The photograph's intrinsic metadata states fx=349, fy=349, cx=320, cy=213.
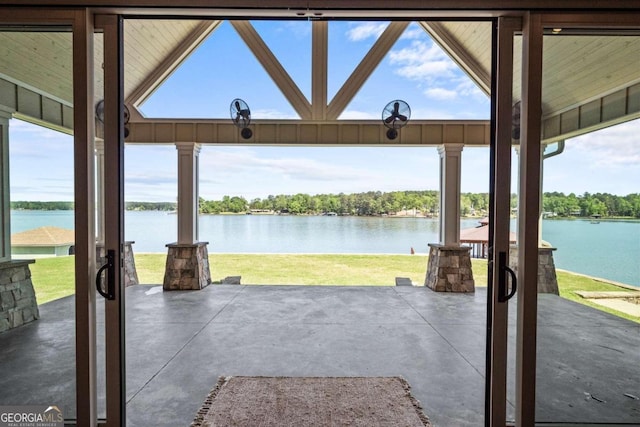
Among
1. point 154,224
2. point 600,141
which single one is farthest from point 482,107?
point 154,224

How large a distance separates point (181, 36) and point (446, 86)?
4.89 meters

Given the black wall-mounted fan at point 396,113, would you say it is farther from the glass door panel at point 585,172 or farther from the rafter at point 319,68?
the glass door panel at point 585,172

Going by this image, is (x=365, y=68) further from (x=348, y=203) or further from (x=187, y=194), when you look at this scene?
(x=348, y=203)

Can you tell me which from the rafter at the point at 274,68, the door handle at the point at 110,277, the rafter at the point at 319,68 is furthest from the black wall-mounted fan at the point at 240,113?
the door handle at the point at 110,277

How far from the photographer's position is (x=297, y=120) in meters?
5.92

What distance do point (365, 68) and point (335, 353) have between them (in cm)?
423

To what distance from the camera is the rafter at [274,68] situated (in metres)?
5.41

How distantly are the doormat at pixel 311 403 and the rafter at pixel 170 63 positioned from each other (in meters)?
4.87

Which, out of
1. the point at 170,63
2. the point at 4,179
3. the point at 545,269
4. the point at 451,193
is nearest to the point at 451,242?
the point at 451,193

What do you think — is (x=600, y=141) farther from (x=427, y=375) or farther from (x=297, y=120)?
(x=297, y=120)

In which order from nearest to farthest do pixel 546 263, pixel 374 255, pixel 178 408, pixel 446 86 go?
pixel 546 263
pixel 178 408
pixel 446 86
pixel 374 255

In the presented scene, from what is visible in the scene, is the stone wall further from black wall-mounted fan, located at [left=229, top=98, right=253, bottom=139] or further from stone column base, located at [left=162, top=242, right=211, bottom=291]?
stone column base, located at [left=162, top=242, right=211, bottom=291]

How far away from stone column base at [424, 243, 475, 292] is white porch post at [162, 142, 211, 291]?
452 centimetres

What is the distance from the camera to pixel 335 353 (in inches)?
138
